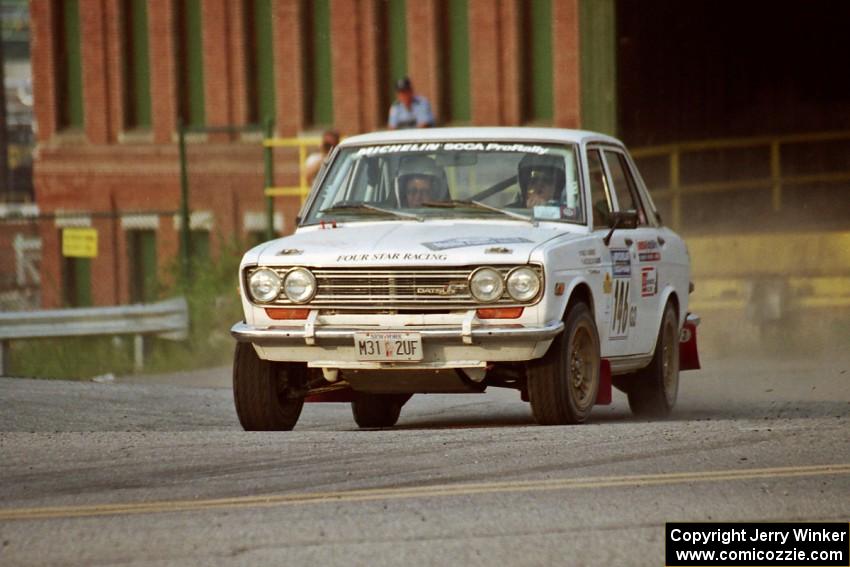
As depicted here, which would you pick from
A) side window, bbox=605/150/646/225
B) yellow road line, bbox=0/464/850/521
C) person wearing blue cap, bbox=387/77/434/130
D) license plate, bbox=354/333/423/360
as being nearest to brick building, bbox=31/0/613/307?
person wearing blue cap, bbox=387/77/434/130

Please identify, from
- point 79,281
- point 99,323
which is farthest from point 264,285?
point 79,281

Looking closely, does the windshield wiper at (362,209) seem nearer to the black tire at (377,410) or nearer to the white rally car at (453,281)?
the white rally car at (453,281)

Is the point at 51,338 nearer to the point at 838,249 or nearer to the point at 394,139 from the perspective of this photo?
the point at 838,249

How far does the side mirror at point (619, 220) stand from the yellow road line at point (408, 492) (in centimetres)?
287

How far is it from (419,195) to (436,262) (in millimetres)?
1218

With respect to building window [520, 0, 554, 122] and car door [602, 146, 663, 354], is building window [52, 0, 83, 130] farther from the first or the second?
car door [602, 146, 663, 354]

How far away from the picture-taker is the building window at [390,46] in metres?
29.7

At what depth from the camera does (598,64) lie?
70.4 feet

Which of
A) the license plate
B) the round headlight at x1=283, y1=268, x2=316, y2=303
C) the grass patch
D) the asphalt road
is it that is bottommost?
the grass patch

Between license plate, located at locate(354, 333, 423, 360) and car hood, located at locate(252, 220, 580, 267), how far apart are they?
373 millimetres

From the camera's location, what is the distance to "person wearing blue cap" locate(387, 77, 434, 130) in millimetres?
22875

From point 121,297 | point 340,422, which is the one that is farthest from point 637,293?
point 121,297

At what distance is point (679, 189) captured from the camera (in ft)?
76.0

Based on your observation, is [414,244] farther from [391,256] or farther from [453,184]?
[453,184]
